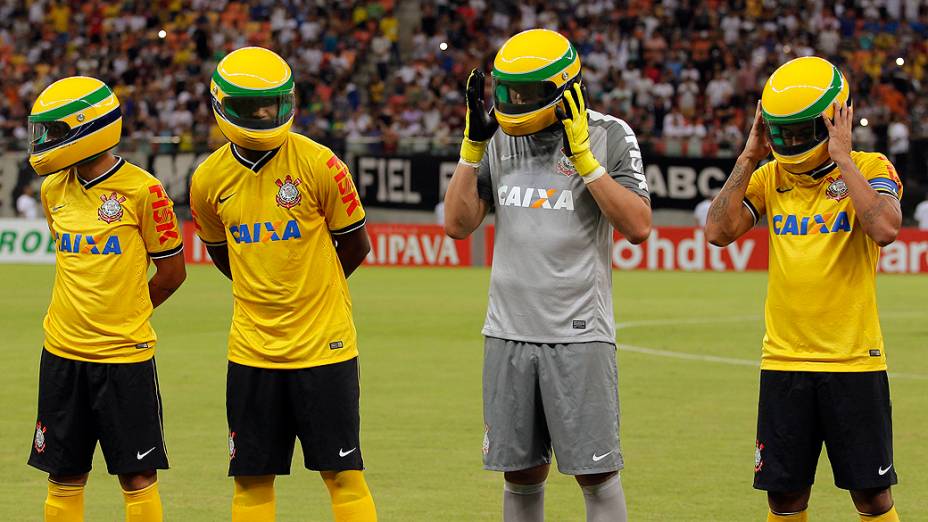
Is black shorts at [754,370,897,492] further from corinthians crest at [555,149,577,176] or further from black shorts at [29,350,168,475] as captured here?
black shorts at [29,350,168,475]

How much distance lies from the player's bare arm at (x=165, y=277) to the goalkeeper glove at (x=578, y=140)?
6.75 feet

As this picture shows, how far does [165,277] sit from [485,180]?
5.51 ft

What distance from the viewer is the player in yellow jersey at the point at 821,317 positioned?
605cm

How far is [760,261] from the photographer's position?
26.2 meters

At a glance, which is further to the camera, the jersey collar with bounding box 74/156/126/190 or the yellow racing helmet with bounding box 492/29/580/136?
the jersey collar with bounding box 74/156/126/190

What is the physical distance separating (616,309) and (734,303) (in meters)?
1.84

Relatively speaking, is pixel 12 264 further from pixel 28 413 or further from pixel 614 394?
pixel 614 394

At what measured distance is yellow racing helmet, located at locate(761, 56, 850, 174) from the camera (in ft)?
20.1

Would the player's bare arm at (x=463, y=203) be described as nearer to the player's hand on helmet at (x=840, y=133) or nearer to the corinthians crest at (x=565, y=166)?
the corinthians crest at (x=565, y=166)

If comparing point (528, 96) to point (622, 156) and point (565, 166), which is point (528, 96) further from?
point (622, 156)

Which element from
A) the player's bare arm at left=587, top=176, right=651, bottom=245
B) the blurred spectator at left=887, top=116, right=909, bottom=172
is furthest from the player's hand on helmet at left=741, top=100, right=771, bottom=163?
the blurred spectator at left=887, top=116, right=909, bottom=172

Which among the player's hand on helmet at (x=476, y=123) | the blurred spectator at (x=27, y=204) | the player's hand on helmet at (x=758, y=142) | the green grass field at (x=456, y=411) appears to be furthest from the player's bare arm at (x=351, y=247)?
the blurred spectator at (x=27, y=204)

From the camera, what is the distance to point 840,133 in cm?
608

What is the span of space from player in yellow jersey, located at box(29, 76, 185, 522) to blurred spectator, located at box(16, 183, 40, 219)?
73.5 ft
